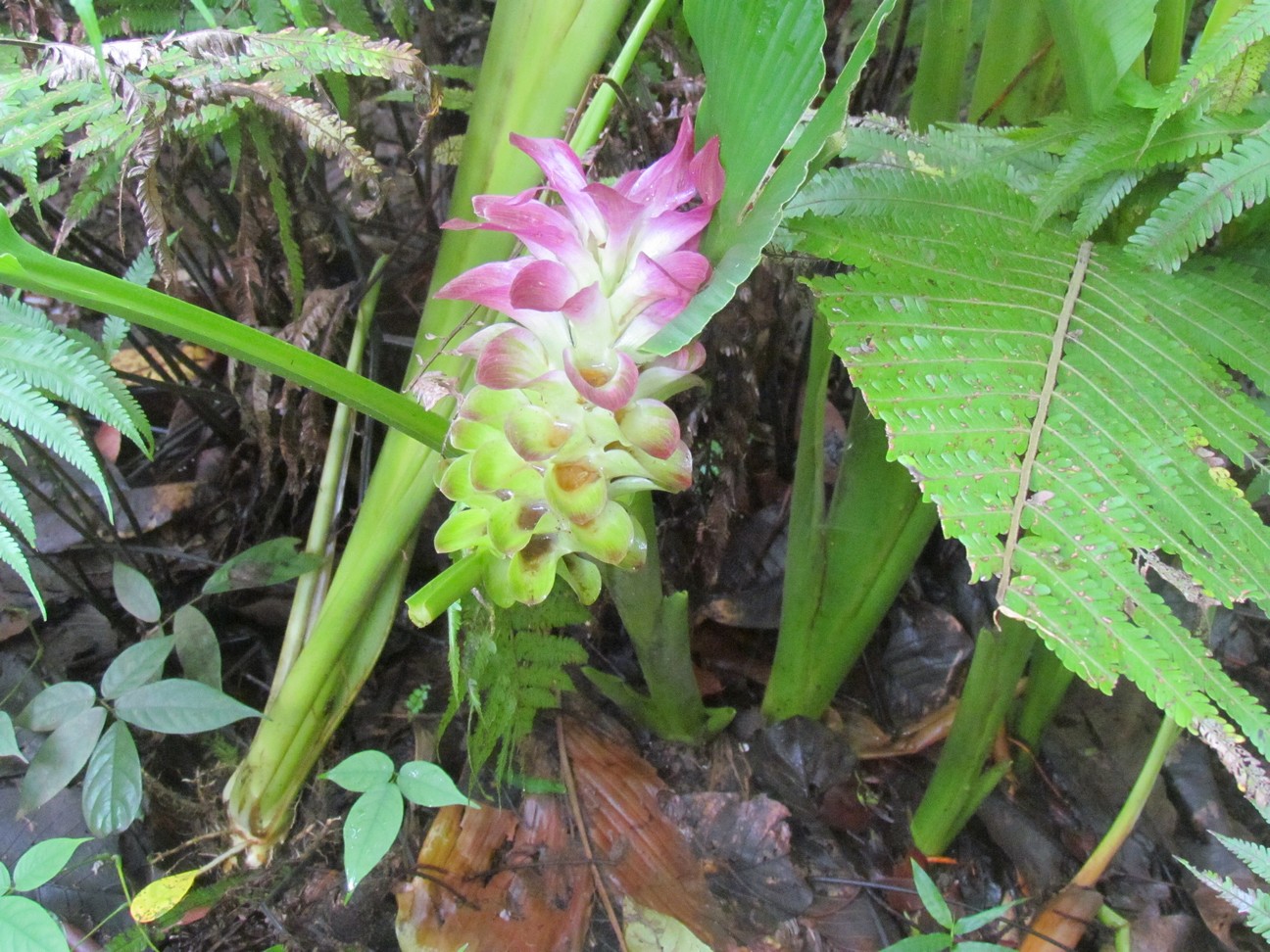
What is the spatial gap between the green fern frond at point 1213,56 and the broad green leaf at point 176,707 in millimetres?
797

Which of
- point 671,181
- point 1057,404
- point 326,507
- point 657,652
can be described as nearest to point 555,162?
point 671,181

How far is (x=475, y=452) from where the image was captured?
43cm

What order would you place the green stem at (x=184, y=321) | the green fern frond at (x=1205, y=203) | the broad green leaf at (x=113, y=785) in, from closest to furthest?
A: the green stem at (x=184, y=321)
the green fern frond at (x=1205, y=203)
the broad green leaf at (x=113, y=785)

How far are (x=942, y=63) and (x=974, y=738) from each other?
0.57m

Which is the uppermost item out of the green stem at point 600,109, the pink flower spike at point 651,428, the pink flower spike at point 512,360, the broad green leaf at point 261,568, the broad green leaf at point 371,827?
the green stem at point 600,109

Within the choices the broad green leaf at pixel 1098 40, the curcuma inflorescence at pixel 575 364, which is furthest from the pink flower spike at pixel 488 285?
the broad green leaf at pixel 1098 40

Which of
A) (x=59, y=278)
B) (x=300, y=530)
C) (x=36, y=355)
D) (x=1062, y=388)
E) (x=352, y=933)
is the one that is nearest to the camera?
(x=59, y=278)

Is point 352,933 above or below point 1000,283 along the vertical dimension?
below

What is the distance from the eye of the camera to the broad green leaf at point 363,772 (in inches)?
24.3

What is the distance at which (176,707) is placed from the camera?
2.21 ft

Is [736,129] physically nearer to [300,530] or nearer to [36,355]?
[36,355]

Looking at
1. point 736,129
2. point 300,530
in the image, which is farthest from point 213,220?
point 736,129

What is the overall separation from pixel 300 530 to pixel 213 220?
40 cm

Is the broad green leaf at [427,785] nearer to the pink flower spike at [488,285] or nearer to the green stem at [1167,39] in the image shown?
the pink flower spike at [488,285]
